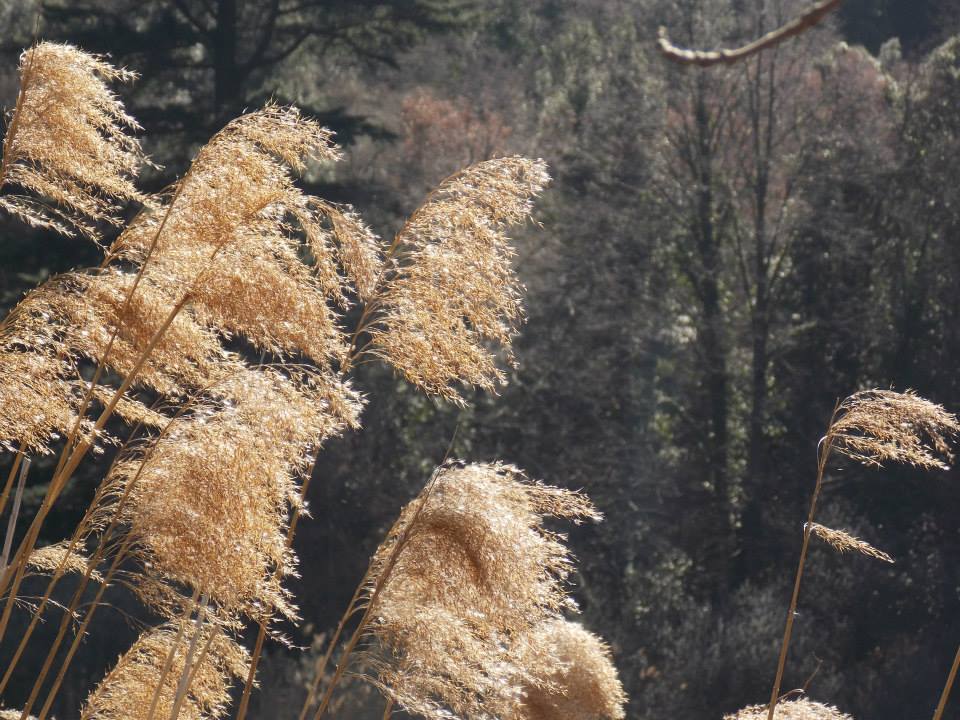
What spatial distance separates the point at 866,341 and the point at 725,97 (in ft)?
10.6

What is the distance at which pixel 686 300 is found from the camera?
44.8ft

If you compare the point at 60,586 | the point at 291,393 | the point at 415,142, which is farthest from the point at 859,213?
the point at 291,393

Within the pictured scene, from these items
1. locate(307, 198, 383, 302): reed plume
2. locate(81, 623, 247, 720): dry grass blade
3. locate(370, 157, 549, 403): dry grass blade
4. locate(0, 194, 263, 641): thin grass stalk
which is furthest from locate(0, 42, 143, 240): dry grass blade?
locate(81, 623, 247, 720): dry grass blade

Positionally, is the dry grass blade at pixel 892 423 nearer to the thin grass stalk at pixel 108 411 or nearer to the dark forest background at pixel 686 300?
the thin grass stalk at pixel 108 411

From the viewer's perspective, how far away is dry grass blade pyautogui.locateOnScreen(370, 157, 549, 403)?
276 cm

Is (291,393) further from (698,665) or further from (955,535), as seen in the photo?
(955,535)

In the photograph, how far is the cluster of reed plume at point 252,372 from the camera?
2.45 metres

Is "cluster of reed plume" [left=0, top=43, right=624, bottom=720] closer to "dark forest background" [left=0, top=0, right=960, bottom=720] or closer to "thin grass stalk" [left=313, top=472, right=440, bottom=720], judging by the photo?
"thin grass stalk" [left=313, top=472, right=440, bottom=720]

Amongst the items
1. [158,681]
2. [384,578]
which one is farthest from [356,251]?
[158,681]

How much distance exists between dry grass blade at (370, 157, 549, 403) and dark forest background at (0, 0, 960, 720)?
8.43m

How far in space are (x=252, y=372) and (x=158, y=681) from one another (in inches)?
43.0

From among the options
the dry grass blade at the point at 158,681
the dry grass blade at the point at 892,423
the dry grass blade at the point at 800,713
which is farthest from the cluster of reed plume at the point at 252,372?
the dry grass blade at the point at 892,423

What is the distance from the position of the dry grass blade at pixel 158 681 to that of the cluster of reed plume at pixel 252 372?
0.36 ft

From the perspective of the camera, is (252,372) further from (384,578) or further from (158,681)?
(158,681)
